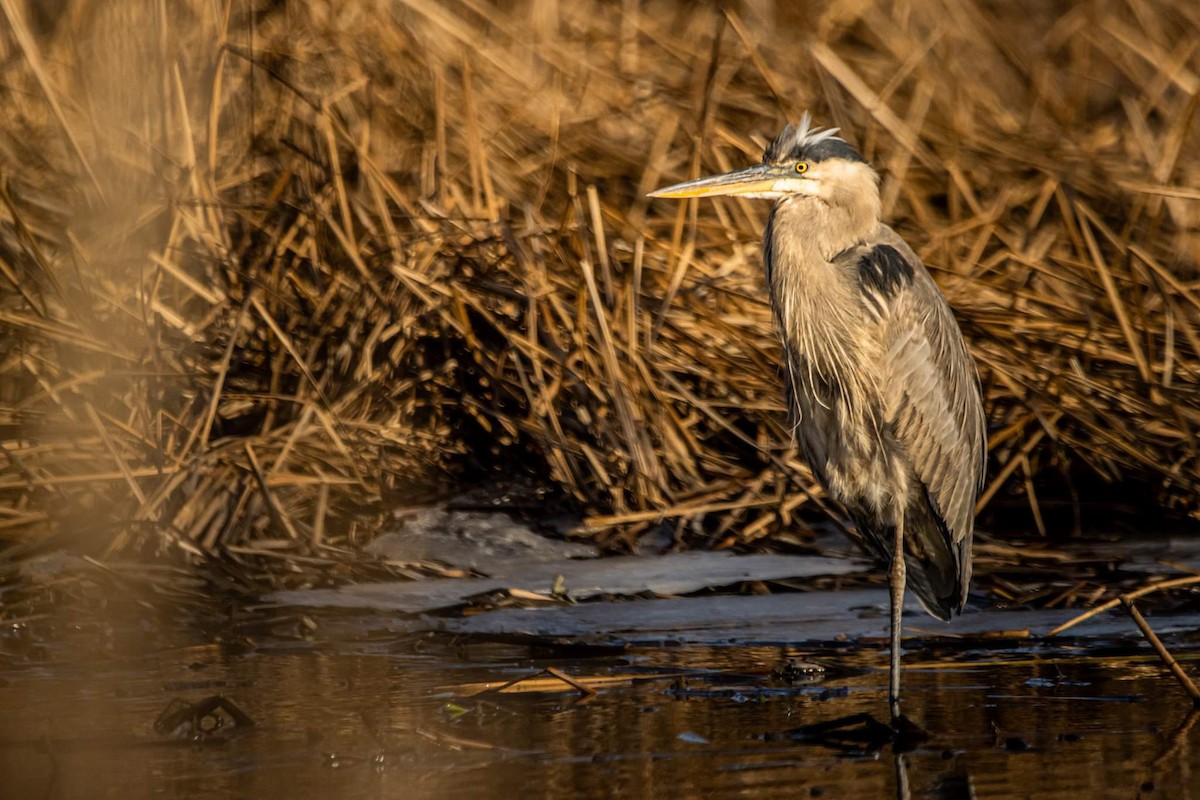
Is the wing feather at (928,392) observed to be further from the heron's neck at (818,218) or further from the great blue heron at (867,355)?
the heron's neck at (818,218)

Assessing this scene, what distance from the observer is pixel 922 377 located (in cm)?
500

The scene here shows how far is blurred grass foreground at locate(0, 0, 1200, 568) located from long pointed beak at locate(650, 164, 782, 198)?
115 cm

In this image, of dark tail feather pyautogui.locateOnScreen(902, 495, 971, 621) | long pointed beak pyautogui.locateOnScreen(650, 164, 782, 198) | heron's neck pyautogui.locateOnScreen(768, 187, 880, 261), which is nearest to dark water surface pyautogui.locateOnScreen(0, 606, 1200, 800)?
dark tail feather pyautogui.locateOnScreen(902, 495, 971, 621)

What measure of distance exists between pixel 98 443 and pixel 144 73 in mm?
1668

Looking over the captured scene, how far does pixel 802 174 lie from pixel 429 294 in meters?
1.87

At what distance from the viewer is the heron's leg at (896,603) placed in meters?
3.92

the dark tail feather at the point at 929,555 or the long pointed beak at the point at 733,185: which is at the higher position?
the long pointed beak at the point at 733,185

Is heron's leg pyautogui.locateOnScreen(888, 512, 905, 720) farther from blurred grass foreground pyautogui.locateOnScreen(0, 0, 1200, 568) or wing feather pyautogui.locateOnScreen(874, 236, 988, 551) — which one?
blurred grass foreground pyautogui.locateOnScreen(0, 0, 1200, 568)

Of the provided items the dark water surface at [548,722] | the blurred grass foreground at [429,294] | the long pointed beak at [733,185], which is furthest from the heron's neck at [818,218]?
the dark water surface at [548,722]

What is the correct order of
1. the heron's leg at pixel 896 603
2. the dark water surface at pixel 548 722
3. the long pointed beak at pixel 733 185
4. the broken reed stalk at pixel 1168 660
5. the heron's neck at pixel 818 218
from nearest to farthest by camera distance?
the dark water surface at pixel 548 722 < the broken reed stalk at pixel 1168 660 < the heron's leg at pixel 896 603 < the long pointed beak at pixel 733 185 < the heron's neck at pixel 818 218

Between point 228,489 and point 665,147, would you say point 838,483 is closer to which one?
point 228,489

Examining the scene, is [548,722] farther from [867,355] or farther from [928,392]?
[928,392]

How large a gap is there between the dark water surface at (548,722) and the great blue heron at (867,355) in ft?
1.56

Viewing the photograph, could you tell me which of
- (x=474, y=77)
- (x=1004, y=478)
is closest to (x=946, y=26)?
(x=474, y=77)
